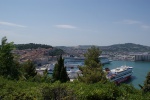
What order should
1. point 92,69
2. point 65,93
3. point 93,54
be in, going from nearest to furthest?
1. point 65,93
2. point 92,69
3. point 93,54

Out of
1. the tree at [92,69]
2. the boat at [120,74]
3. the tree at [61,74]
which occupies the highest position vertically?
the tree at [92,69]

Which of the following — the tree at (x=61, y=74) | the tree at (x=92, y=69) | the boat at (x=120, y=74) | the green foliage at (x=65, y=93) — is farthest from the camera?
the boat at (x=120, y=74)

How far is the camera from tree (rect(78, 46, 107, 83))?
15.0 m

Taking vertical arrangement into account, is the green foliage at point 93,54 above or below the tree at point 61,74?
above

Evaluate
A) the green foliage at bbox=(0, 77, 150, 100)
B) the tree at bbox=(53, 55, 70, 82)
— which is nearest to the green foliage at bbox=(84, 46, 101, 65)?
the tree at bbox=(53, 55, 70, 82)

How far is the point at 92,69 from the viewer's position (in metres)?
16.7

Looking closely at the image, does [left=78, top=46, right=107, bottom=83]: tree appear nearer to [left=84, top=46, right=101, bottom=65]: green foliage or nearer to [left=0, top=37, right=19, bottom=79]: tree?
[left=84, top=46, right=101, bottom=65]: green foliage

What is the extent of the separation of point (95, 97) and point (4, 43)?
919 cm

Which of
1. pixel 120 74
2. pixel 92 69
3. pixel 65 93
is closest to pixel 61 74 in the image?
pixel 92 69

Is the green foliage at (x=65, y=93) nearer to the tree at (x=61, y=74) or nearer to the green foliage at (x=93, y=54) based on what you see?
the green foliage at (x=93, y=54)

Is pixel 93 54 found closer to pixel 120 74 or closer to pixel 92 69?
pixel 92 69

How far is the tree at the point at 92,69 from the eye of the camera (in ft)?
49.1

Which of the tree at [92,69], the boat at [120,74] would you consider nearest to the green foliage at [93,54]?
the tree at [92,69]

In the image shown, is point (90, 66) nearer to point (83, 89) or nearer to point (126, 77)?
point (83, 89)
